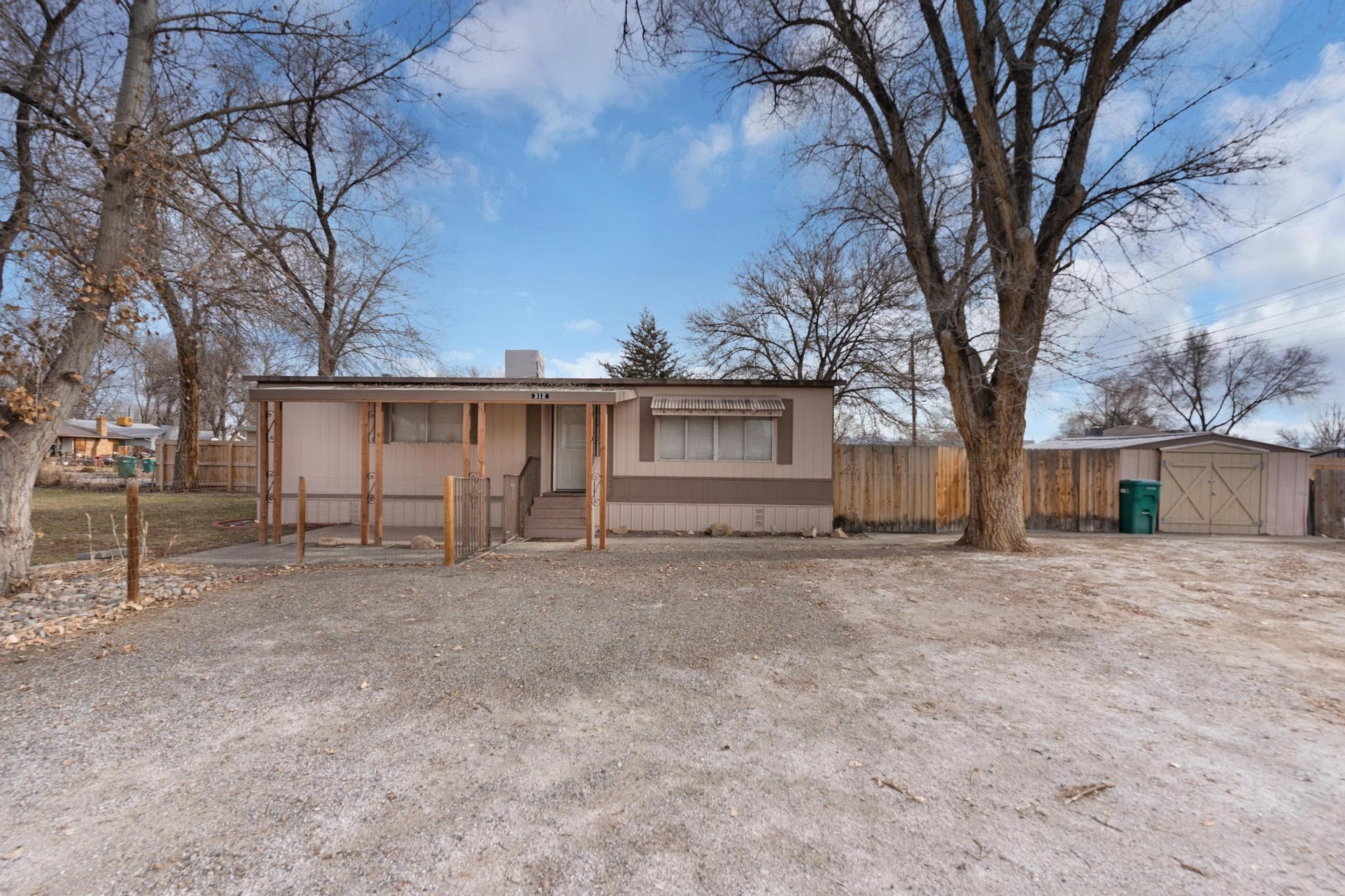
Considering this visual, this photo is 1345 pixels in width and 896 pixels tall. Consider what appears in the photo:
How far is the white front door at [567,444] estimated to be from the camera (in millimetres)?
10422

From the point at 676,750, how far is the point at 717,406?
7527mm

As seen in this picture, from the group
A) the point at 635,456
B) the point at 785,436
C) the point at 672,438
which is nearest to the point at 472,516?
the point at 635,456

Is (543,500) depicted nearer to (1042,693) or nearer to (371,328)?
(1042,693)

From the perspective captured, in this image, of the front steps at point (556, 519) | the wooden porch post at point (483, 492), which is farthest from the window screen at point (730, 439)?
the wooden porch post at point (483, 492)

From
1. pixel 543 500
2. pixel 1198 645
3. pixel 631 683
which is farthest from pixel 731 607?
pixel 543 500

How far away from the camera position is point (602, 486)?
810cm

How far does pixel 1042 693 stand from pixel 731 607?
8.03ft

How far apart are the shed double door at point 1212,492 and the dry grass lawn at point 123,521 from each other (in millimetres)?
17461

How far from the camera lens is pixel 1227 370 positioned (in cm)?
2848

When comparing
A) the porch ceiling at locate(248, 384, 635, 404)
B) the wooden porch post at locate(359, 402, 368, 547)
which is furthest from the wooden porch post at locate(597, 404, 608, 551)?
the wooden porch post at locate(359, 402, 368, 547)

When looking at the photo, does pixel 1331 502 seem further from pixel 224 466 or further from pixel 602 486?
pixel 224 466

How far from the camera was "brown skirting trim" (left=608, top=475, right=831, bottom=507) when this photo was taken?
10109 mm

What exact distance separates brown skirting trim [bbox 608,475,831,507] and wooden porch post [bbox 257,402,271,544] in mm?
5611

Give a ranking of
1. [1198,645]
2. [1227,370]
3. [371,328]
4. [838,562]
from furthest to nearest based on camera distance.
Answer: [1227,370] → [371,328] → [838,562] → [1198,645]
